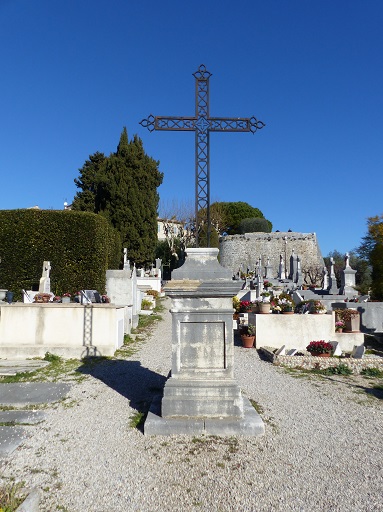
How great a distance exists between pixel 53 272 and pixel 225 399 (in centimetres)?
1205

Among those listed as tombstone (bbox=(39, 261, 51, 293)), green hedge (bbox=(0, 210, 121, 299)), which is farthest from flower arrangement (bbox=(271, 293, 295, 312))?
tombstone (bbox=(39, 261, 51, 293))

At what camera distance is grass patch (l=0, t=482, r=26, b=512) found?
2.53 metres

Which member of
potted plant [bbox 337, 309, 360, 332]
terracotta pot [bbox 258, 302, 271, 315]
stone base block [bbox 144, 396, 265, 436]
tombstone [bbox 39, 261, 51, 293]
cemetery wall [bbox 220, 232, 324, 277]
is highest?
cemetery wall [bbox 220, 232, 324, 277]

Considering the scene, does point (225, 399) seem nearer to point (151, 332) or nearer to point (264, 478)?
point (264, 478)

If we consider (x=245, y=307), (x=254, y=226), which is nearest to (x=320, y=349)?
(x=245, y=307)

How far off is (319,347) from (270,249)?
43929 mm

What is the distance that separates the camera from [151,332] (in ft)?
42.1

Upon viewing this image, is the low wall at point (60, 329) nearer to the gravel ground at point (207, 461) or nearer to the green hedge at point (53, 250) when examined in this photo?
the gravel ground at point (207, 461)

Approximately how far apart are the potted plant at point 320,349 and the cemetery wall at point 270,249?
4068 cm

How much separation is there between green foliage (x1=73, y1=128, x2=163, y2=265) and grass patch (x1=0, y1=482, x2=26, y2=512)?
25.3 m

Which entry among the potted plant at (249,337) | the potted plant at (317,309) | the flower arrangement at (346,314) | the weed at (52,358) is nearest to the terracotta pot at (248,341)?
the potted plant at (249,337)

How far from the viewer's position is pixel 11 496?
8.84ft

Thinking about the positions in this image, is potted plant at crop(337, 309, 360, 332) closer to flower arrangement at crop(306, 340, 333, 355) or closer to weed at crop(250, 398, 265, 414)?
flower arrangement at crop(306, 340, 333, 355)

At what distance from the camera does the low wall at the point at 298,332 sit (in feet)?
32.8
